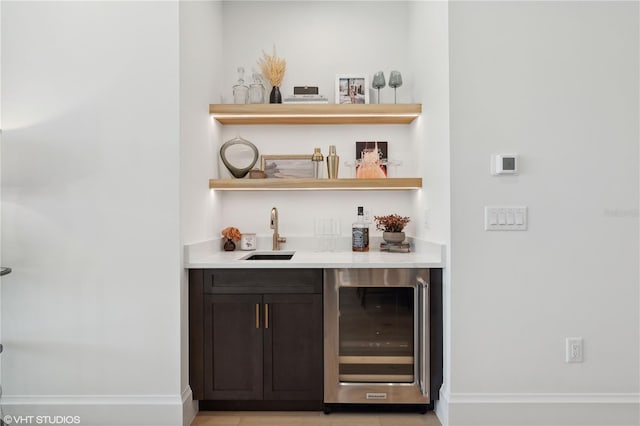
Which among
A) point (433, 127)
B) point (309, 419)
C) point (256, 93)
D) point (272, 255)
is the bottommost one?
point (309, 419)

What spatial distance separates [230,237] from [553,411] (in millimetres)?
2191

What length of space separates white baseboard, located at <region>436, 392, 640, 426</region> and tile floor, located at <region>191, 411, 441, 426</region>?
0.68 feet

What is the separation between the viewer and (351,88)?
296 cm

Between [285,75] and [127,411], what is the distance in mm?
2412

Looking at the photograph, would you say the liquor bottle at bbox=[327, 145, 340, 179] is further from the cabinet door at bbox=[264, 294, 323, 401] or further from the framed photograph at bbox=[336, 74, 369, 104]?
the cabinet door at bbox=[264, 294, 323, 401]

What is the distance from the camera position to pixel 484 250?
7.05 ft

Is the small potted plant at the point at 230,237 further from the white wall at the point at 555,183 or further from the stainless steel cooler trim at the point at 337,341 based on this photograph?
the white wall at the point at 555,183

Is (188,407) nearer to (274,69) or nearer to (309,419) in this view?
(309,419)

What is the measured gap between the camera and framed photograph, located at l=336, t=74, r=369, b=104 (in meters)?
2.93

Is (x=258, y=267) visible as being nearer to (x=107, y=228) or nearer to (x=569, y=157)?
(x=107, y=228)

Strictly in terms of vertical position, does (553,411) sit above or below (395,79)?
below

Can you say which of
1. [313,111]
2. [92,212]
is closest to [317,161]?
[313,111]

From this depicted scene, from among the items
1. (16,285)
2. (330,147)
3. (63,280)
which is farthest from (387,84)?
(16,285)

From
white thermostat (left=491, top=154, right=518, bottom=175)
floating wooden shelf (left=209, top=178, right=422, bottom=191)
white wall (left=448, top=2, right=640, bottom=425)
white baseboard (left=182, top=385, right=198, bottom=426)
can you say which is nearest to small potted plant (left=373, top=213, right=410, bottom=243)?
floating wooden shelf (left=209, top=178, right=422, bottom=191)
